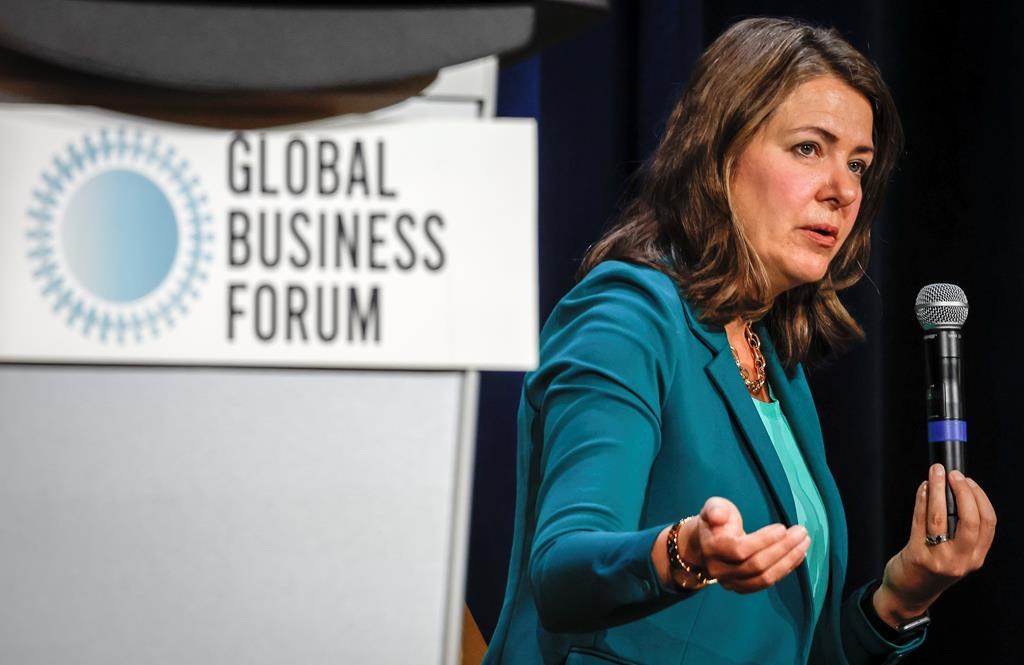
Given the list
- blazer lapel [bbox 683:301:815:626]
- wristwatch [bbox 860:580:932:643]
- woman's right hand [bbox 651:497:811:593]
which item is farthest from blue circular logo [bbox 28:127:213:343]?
wristwatch [bbox 860:580:932:643]

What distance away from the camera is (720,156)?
1396 mm

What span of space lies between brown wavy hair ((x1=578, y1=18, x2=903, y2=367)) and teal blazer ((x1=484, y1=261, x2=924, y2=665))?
6cm

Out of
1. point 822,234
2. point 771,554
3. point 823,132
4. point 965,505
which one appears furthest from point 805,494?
point 771,554

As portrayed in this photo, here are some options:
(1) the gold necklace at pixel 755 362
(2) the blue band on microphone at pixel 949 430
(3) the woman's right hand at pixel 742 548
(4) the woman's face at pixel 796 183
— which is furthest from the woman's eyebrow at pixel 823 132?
(3) the woman's right hand at pixel 742 548

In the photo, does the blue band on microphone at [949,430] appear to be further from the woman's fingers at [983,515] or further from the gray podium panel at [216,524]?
the gray podium panel at [216,524]

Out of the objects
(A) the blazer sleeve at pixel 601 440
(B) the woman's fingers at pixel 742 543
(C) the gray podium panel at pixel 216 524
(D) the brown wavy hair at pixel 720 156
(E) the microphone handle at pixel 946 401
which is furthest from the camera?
(D) the brown wavy hair at pixel 720 156

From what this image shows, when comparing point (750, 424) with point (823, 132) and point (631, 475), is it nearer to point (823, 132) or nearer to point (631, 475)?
point (631, 475)

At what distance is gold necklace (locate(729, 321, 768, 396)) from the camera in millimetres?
1387

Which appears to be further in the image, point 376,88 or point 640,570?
point 640,570

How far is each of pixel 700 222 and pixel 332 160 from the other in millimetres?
675

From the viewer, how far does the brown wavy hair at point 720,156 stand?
4.42ft

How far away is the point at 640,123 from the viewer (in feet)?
4.98

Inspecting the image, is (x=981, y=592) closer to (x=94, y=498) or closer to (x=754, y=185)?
(x=754, y=185)

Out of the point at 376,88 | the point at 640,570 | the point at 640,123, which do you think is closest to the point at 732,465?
the point at 640,570
